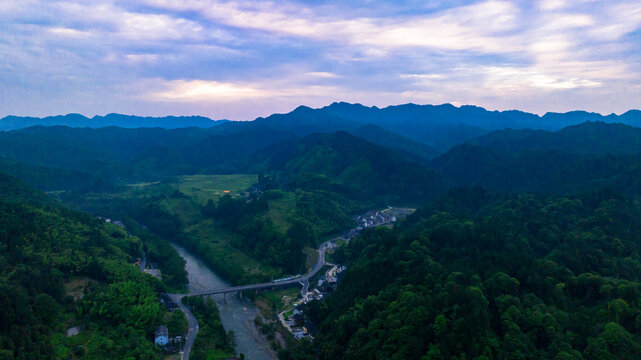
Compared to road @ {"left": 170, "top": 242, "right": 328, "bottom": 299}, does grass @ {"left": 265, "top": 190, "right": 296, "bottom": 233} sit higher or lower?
higher

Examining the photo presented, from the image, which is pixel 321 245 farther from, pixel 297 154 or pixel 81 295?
pixel 297 154

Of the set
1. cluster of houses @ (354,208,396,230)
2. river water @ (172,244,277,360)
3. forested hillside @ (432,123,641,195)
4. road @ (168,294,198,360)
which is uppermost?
forested hillside @ (432,123,641,195)

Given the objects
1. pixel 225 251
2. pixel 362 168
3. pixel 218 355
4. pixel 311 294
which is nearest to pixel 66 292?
pixel 218 355

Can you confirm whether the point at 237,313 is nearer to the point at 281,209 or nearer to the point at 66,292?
the point at 66,292

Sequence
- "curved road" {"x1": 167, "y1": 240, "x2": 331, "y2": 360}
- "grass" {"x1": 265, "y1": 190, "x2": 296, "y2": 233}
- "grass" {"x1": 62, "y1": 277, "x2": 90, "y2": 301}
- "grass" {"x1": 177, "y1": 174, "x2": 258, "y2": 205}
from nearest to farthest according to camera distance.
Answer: "curved road" {"x1": 167, "y1": 240, "x2": 331, "y2": 360}
"grass" {"x1": 62, "y1": 277, "x2": 90, "y2": 301}
"grass" {"x1": 265, "y1": 190, "x2": 296, "y2": 233}
"grass" {"x1": 177, "y1": 174, "x2": 258, "y2": 205}

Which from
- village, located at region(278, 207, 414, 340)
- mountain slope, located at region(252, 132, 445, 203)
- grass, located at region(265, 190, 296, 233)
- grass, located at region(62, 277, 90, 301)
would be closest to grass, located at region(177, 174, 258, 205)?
mountain slope, located at region(252, 132, 445, 203)

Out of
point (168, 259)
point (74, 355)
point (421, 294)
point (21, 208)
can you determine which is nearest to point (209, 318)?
point (74, 355)

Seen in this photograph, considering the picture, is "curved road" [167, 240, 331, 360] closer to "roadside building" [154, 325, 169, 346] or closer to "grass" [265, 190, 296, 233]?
"roadside building" [154, 325, 169, 346]

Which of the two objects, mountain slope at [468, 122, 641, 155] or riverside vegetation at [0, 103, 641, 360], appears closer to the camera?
riverside vegetation at [0, 103, 641, 360]
